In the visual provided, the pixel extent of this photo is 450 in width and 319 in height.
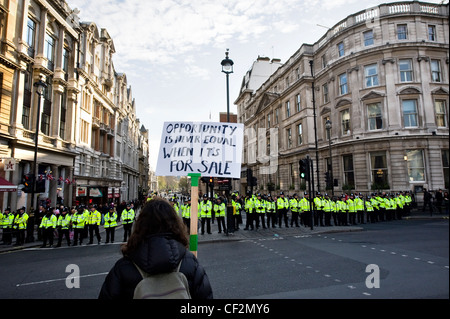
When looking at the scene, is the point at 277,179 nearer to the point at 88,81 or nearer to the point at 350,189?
the point at 350,189

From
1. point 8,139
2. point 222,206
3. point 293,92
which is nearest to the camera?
point 222,206

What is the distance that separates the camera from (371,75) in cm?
2495

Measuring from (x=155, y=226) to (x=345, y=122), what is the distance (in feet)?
96.8

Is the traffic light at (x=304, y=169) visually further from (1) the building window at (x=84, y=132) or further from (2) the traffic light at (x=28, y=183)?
(1) the building window at (x=84, y=132)

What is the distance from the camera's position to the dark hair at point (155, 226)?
2158 millimetres

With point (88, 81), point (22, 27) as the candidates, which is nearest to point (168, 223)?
point (22, 27)

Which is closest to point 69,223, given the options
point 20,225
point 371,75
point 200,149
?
point 20,225

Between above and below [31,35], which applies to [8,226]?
below

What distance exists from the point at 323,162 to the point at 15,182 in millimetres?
29092

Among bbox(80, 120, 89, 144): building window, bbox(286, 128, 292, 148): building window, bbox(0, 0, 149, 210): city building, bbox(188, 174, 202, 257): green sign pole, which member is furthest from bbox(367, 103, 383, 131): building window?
bbox(80, 120, 89, 144): building window

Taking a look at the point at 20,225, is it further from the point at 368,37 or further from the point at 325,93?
the point at 325,93
